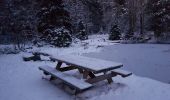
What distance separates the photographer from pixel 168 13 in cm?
2153

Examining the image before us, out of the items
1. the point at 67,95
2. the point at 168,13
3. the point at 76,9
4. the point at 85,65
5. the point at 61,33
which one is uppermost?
the point at 76,9

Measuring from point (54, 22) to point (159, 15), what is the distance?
11.4 m

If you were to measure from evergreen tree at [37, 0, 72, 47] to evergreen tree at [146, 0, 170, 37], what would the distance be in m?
→ 9.77

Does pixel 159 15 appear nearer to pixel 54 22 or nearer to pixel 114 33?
pixel 114 33

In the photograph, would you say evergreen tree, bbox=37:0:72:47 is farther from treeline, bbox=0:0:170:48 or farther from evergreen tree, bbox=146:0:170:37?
evergreen tree, bbox=146:0:170:37

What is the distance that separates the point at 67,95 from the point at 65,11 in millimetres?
13399

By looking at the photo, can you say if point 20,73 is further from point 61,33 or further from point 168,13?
point 168,13

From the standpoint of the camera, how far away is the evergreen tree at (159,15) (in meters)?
21.3

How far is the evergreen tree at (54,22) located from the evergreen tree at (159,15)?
385 inches

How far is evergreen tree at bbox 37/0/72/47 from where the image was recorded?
700 inches

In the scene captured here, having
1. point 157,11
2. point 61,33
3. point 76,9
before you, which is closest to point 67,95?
point 61,33

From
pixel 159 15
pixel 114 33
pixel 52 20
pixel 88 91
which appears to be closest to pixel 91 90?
pixel 88 91

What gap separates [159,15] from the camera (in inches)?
857

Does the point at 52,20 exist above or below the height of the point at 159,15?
below
